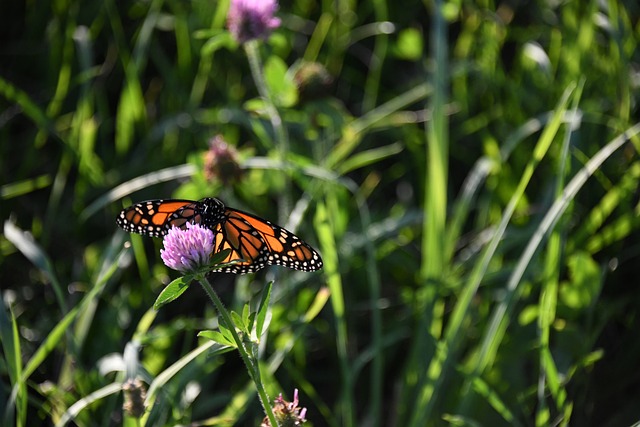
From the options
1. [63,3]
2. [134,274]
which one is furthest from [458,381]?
[63,3]

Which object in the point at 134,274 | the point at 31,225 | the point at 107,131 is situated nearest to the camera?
the point at 134,274

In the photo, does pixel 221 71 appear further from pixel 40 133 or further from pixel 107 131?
pixel 40 133

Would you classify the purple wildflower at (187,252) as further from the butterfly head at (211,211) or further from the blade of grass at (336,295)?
the blade of grass at (336,295)

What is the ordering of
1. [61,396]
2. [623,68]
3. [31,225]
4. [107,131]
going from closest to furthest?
[61,396]
[623,68]
[31,225]
[107,131]

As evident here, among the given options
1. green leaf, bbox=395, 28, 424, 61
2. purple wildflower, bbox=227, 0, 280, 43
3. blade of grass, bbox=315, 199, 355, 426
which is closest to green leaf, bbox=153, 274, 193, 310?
blade of grass, bbox=315, 199, 355, 426

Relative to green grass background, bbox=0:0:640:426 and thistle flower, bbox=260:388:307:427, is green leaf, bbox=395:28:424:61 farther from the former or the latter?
thistle flower, bbox=260:388:307:427

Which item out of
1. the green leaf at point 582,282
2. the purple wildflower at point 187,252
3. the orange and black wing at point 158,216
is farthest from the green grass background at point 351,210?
the purple wildflower at point 187,252

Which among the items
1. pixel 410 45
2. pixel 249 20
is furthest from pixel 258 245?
pixel 410 45

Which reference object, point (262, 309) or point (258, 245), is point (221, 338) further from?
point (258, 245)
